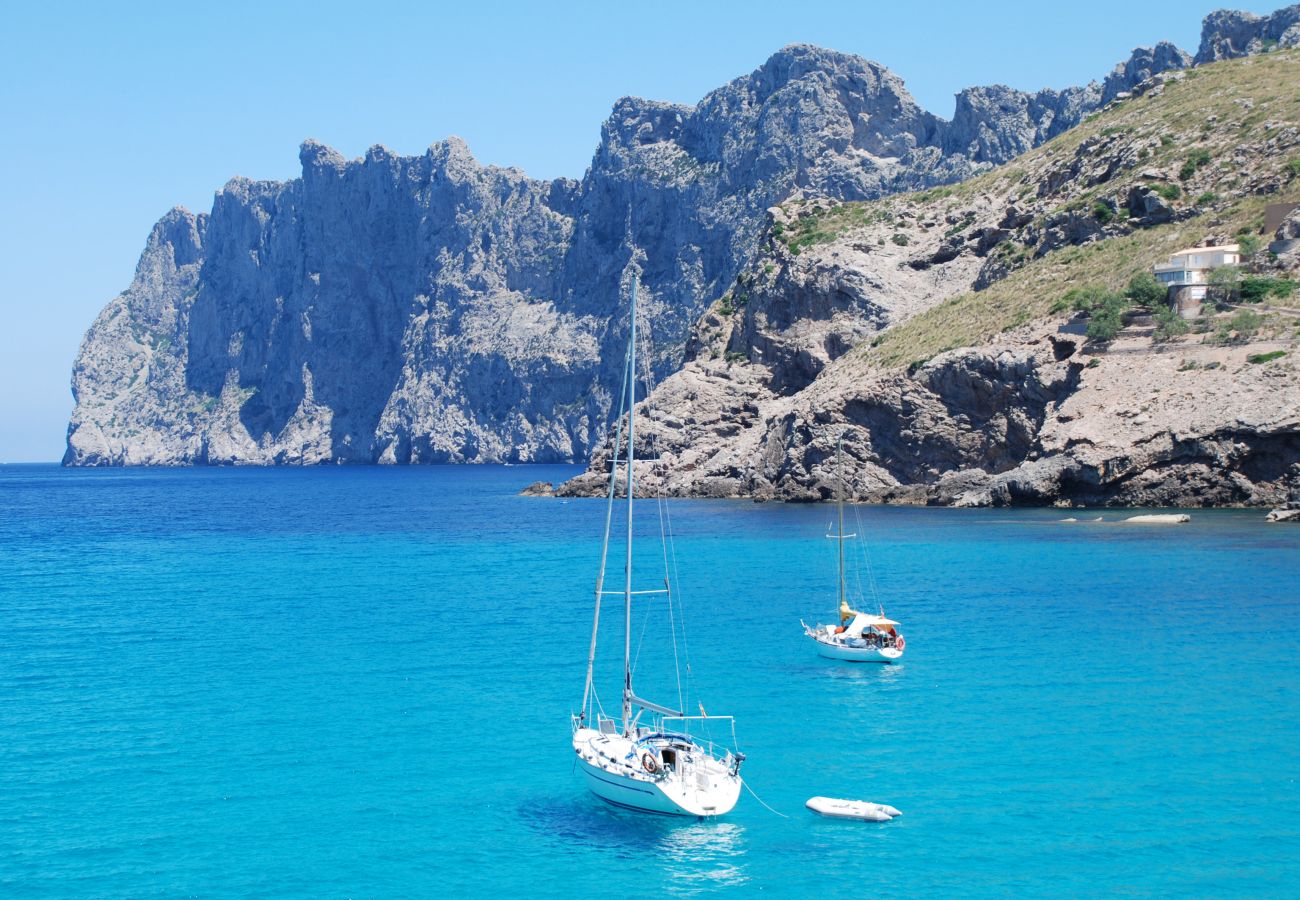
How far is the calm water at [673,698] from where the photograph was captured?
24719 millimetres

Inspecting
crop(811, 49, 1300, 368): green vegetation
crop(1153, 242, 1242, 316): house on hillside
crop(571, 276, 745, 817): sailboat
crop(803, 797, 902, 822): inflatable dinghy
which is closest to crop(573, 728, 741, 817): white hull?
crop(571, 276, 745, 817): sailboat

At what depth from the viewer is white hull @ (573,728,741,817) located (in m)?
26.3

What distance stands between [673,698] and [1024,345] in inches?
2646

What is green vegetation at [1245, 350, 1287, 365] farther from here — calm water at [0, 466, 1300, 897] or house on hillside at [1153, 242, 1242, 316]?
calm water at [0, 466, 1300, 897]

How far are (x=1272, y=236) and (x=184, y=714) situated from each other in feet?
288

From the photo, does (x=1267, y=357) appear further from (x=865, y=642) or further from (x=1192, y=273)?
(x=865, y=642)

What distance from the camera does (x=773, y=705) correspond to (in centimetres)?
3631

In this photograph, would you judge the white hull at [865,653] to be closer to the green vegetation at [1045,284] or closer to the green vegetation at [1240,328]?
the green vegetation at [1240,328]

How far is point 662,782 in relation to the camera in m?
26.4

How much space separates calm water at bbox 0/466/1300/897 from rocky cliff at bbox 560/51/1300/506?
54.8 ft

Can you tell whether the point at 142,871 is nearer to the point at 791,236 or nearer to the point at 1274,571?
the point at 1274,571

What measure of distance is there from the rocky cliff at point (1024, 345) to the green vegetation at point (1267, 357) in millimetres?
235

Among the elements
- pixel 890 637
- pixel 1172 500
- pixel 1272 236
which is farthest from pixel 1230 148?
pixel 890 637

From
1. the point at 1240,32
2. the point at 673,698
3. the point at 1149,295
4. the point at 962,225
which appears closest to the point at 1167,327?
the point at 1149,295
